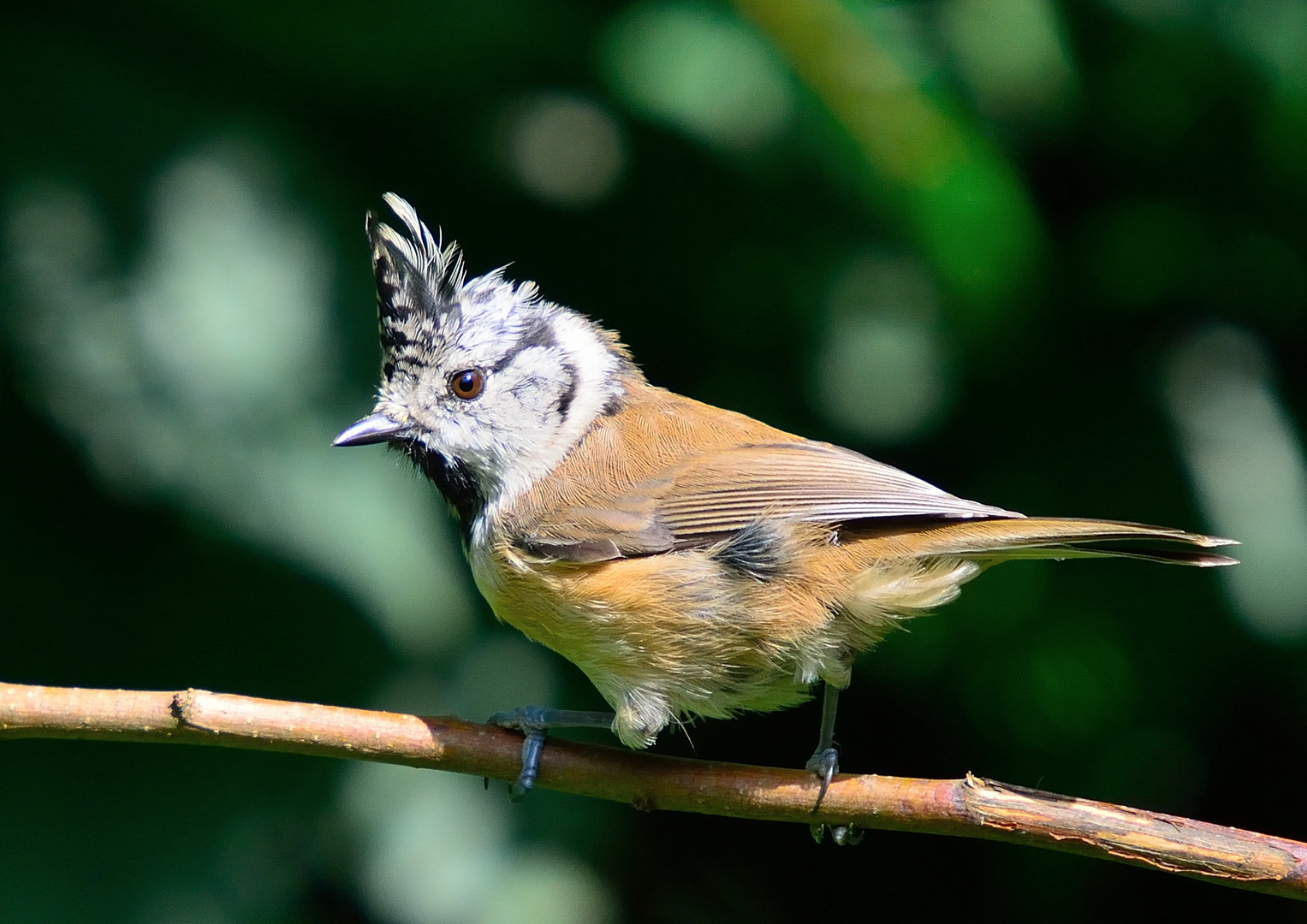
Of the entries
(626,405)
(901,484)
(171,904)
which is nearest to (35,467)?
(171,904)

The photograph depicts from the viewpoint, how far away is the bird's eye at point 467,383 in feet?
10.2

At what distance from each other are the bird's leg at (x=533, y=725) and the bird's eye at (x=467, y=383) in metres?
0.81

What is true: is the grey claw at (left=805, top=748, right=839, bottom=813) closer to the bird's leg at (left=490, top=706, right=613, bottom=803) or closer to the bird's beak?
the bird's leg at (left=490, top=706, right=613, bottom=803)

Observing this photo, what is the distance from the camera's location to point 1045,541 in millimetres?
2496

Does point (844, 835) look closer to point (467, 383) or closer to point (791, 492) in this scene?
point (791, 492)

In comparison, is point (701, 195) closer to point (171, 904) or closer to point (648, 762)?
point (648, 762)

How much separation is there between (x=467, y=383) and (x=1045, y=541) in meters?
1.45

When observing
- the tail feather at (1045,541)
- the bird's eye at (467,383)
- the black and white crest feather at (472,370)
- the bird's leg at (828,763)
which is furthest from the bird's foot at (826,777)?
the bird's eye at (467,383)

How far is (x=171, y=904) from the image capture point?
9.74ft

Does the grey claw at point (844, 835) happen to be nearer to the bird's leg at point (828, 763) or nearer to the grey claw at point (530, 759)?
the bird's leg at point (828, 763)

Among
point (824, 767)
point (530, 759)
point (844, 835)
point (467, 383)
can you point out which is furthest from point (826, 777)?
point (467, 383)

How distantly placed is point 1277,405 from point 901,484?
1292 mm

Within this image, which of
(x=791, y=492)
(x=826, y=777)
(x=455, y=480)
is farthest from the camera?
(x=455, y=480)

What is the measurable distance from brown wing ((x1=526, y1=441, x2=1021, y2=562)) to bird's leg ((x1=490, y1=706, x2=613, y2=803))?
1.19ft
